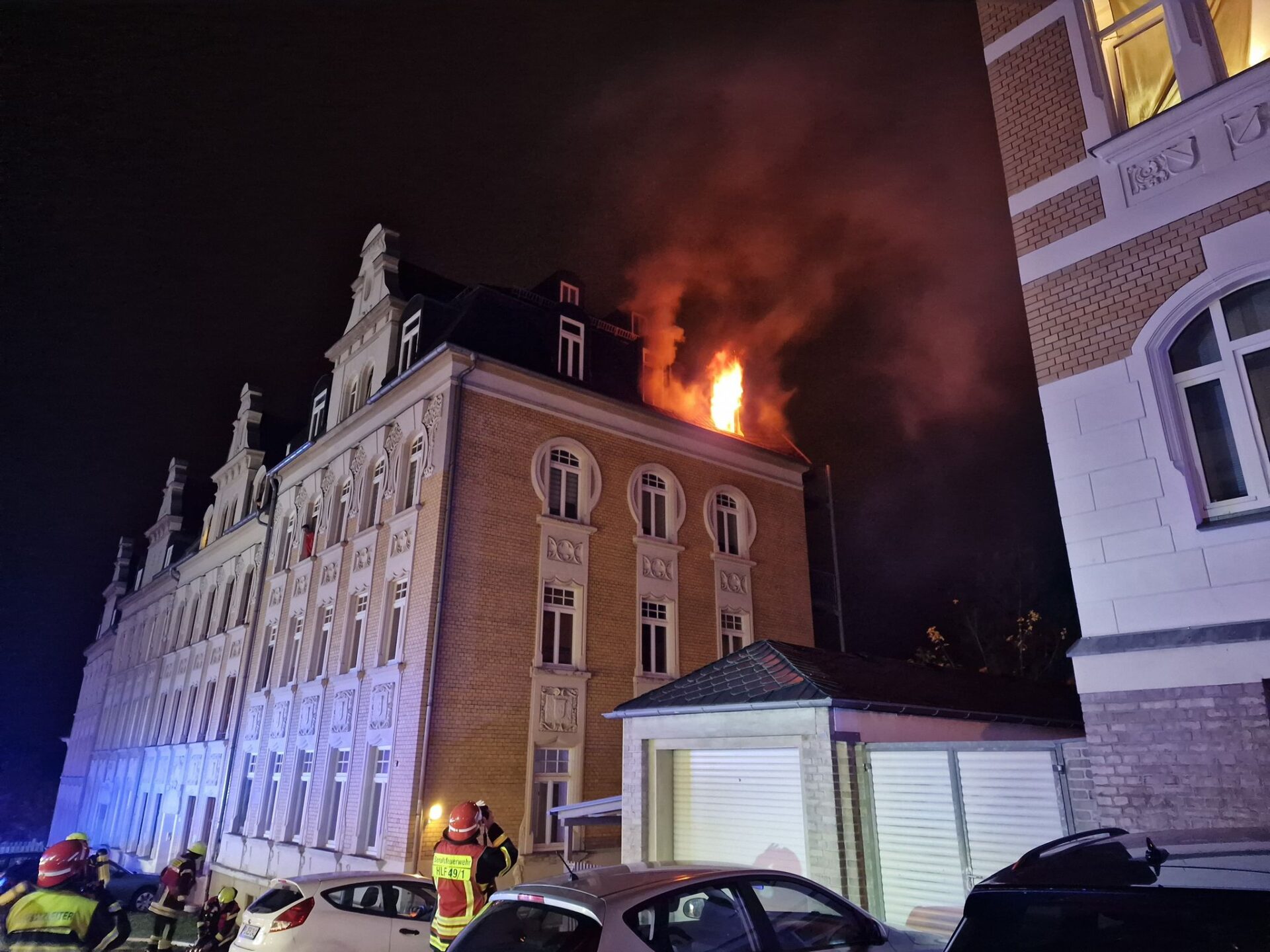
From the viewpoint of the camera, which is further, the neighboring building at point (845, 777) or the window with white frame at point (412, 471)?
the window with white frame at point (412, 471)

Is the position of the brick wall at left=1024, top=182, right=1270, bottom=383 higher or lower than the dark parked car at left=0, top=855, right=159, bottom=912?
higher

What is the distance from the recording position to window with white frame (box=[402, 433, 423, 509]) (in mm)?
17875

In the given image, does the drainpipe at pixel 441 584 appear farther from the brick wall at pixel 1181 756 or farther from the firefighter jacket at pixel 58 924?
the brick wall at pixel 1181 756

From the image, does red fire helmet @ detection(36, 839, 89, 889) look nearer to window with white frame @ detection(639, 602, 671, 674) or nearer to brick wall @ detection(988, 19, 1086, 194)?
brick wall @ detection(988, 19, 1086, 194)

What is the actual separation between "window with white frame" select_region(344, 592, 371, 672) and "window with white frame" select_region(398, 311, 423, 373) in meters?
6.06

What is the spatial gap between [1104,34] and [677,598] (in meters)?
14.7

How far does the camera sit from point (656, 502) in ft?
66.8

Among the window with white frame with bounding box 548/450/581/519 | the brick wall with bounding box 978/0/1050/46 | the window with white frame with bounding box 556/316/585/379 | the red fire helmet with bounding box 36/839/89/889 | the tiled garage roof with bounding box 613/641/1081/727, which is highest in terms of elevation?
the window with white frame with bounding box 556/316/585/379

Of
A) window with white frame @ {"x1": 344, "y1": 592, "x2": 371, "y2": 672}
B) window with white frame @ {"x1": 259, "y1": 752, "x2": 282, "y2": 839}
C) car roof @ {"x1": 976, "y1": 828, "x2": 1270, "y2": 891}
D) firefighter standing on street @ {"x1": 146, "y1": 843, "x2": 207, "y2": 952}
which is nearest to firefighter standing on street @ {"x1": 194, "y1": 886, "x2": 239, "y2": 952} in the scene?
firefighter standing on street @ {"x1": 146, "y1": 843, "x2": 207, "y2": 952}

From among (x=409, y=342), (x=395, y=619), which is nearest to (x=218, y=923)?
(x=395, y=619)

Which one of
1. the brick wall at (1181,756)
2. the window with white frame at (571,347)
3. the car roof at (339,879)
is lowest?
the car roof at (339,879)

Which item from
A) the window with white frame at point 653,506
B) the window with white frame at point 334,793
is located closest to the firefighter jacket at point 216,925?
the window with white frame at point 334,793

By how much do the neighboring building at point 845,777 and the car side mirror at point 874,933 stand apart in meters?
2.72

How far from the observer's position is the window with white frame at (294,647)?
843 inches
